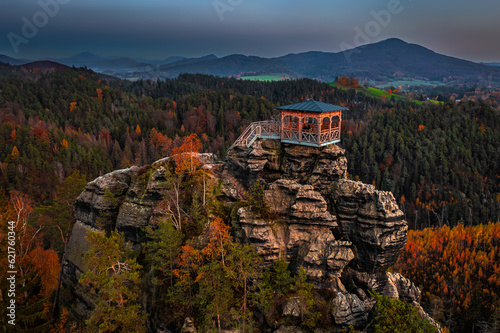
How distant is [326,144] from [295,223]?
8294 mm

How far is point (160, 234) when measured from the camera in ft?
89.1

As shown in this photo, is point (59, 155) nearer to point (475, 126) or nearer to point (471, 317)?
point (471, 317)

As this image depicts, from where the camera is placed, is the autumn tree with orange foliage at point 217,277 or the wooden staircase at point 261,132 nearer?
the autumn tree with orange foliage at point 217,277

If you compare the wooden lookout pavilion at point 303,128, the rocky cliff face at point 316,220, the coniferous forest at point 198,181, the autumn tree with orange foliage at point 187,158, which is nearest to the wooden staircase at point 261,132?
the wooden lookout pavilion at point 303,128

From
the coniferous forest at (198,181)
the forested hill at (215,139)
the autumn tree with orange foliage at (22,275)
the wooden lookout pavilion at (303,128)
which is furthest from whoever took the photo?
the forested hill at (215,139)

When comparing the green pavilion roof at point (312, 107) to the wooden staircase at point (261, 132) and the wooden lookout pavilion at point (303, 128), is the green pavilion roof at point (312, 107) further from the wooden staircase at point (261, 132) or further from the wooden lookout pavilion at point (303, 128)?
the wooden staircase at point (261, 132)

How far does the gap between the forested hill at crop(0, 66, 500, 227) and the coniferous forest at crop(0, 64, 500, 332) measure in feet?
1.86

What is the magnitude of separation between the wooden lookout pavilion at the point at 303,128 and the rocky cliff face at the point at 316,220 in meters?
0.85

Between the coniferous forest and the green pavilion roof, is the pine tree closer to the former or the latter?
the coniferous forest

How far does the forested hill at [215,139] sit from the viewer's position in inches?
3853

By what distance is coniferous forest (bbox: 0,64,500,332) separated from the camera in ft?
84.5

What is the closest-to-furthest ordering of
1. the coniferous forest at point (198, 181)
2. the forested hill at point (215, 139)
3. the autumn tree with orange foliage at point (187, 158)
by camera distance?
the coniferous forest at point (198, 181) → the autumn tree with orange foliage at point (187, 158) → the forested hill at point (215, 139)

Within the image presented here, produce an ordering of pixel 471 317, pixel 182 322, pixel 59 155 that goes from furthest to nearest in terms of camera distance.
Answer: pixel 59 155, pixel 471 317, pixel 182 322

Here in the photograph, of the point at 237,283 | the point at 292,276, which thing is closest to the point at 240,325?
the point at 237,283
